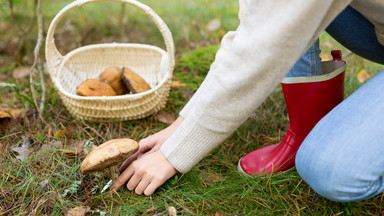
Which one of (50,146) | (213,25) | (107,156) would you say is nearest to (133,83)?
(50,146)

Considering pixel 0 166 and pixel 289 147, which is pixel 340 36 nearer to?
pixel 289 147

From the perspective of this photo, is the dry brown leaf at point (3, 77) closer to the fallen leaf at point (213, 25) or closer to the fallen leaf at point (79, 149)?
the fallen leaf at point (79, 149)

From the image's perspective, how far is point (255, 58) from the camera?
0.82 metres

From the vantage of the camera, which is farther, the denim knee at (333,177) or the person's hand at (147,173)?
the person's hand at (147,173)

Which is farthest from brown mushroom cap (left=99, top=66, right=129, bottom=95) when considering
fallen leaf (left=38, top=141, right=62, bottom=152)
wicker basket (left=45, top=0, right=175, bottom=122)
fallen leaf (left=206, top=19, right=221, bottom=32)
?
fallen leaf (left=206, top=19, right=221, bottom=32)

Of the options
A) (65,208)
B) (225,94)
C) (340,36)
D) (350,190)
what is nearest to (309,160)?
(350,190)

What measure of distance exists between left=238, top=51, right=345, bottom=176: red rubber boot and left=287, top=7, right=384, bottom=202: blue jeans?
0.23m

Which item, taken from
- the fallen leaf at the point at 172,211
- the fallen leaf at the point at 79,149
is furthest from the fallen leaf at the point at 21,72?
A: the fallen leaf at the point at 172,211

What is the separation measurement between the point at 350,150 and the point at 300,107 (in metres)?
0.40

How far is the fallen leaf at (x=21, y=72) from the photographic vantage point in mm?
2164

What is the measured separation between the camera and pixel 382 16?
98 centimetres

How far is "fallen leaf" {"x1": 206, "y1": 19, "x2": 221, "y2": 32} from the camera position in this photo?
112 inches

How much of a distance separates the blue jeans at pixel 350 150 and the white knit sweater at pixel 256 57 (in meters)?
0.23

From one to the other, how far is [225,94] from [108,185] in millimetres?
604
